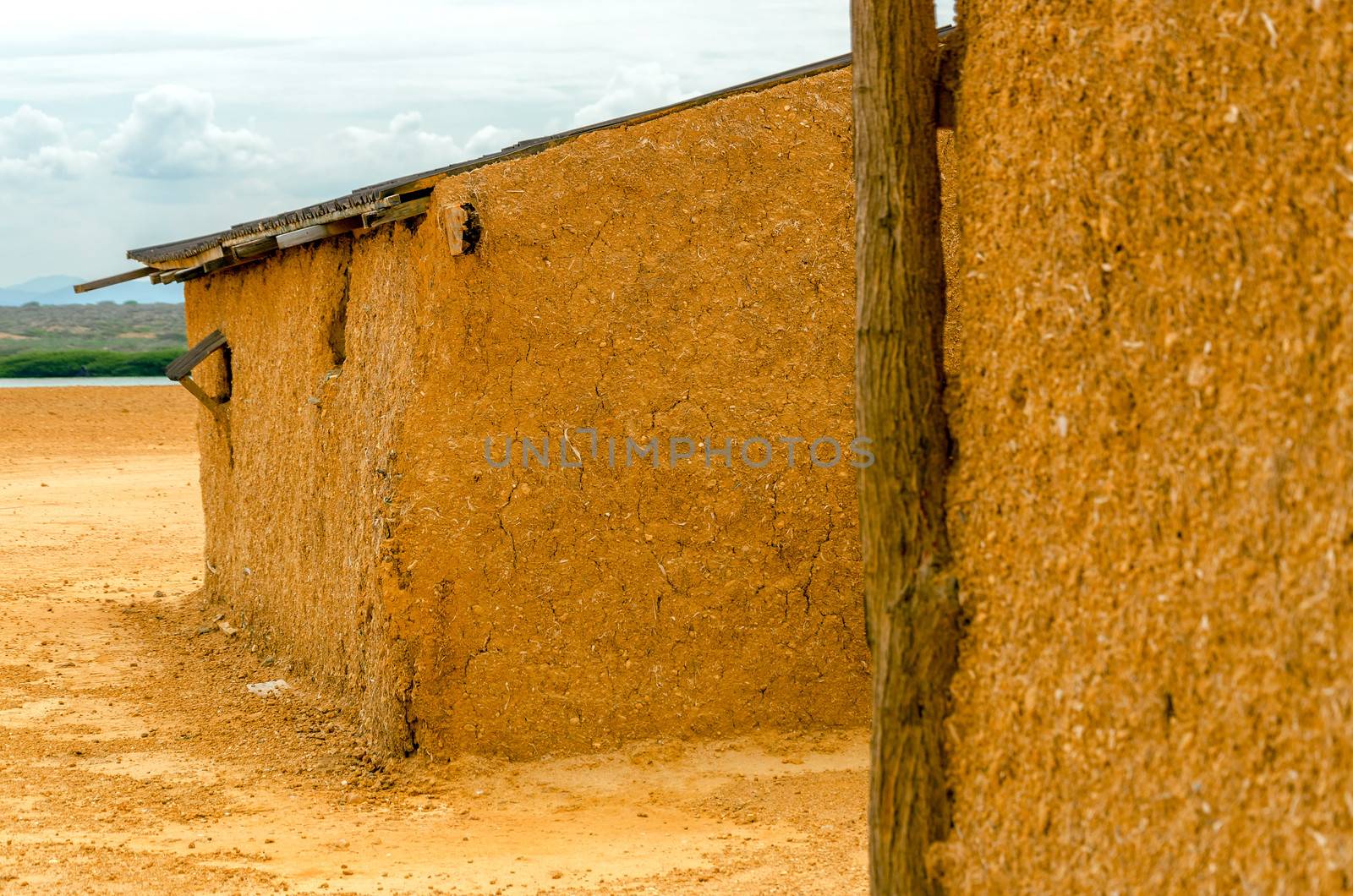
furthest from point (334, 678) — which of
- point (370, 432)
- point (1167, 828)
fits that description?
point (1167, 828)

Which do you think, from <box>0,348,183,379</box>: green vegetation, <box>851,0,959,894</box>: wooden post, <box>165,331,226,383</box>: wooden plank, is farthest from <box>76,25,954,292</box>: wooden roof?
<box>0,348,183,379</box>: green vegetation

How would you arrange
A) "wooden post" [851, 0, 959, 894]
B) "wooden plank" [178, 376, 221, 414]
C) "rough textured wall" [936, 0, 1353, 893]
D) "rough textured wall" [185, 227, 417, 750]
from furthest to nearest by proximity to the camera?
1. "wooden plank" [178, 376, 221, 414]
2. "rough textured wall" [185, 227, 417, 750]
3. "wooden post" [851, 0, 959, 894]
4. "rough textured wall" [936, 0, 1353, 893]

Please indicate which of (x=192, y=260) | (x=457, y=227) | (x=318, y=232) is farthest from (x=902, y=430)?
(x=192, y=260)

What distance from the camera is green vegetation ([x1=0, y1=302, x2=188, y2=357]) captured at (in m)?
57.9

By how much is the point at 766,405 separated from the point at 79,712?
156 inches

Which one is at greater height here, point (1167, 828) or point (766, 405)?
point (766, 405)

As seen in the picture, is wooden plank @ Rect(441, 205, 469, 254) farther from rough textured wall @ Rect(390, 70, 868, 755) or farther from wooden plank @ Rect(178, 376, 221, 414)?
wooden plank @ Rect(178, 376, 221, 414)

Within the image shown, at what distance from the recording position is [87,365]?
42562mm

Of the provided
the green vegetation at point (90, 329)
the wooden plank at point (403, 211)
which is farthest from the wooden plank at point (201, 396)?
the green vegetation at point (90, 329)

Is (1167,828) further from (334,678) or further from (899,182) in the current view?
(334,678)

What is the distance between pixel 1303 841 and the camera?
6.85ft

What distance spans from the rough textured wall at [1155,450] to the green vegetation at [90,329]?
49838mm

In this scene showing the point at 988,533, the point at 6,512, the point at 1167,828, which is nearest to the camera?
the point at 1167,828

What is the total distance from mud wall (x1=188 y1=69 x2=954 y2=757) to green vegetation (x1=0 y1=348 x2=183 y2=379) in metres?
38.8
